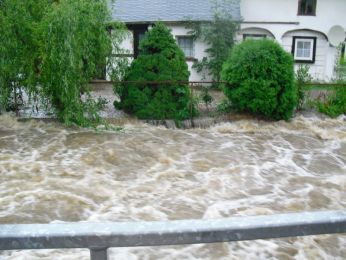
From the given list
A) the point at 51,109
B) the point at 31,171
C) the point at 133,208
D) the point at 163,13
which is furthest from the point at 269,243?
the point at 163,13

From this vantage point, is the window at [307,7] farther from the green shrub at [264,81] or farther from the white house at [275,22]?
the green shrub at [264,81]

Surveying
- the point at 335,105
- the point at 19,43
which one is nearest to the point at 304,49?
the point at 335,105

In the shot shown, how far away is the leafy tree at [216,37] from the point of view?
15656 millimetres

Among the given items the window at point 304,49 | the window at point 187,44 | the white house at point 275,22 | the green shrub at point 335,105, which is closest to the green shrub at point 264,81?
the green shrub at point 335,105

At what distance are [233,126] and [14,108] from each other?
5776 mm

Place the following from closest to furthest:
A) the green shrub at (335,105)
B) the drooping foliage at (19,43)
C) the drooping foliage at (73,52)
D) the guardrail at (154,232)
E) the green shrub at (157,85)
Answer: the guardrail at (154,232) < the drooping foliage at (73,52) < the drooping foliage at (19,43) < the green shrub at (157,85) < the green shrub at (335,105)

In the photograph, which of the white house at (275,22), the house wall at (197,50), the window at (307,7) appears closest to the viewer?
the house wall at (197,50)

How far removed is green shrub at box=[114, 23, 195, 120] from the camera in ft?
36.5

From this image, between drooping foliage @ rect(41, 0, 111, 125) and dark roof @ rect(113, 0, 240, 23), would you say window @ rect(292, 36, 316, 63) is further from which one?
drooping foliage @ rect(41, 0, 111, 125)

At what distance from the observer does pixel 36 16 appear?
10.0 meters

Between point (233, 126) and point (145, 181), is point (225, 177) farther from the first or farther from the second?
point (233, 126)

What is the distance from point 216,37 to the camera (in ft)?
51.3

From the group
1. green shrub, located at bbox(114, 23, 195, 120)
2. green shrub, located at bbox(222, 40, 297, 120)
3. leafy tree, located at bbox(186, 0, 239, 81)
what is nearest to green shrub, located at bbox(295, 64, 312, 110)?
green shrub, located at bbox(222, 40, 297, 120)

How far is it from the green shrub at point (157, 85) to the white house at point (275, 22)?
16.1ft
